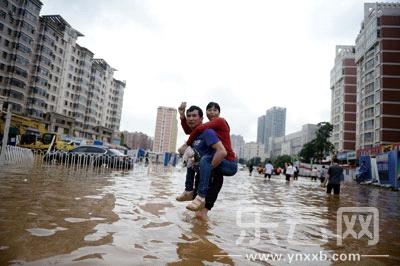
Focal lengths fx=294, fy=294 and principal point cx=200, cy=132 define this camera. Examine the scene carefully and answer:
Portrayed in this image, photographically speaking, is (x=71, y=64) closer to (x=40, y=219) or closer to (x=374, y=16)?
(x=374, y=16)

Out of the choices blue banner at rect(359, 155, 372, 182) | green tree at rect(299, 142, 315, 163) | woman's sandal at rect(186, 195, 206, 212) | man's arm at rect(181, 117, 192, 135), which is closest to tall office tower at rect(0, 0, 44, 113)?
blue banner at rect(359, 155, 372, 182)

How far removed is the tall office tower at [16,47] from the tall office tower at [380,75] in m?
64.5

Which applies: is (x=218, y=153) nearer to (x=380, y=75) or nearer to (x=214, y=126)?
(x=214, y=126)

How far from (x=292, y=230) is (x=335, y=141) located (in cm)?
8783

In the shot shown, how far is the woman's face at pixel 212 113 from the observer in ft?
14.2

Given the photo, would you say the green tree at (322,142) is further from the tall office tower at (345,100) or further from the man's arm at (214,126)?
the man's arm at (214,126)

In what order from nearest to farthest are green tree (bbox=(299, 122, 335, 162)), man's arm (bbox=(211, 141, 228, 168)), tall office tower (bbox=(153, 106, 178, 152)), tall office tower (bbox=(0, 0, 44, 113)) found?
man's arm (bbox=(211, 141, 228, 168)), tall office tower (bbox=(0, 0, 44, 113)), green tree (bbox=(299, 122, 335, 162)), tall office tower (bbox=(153, 106, 178, 152))

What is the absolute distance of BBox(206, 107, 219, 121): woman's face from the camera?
4.33 metres

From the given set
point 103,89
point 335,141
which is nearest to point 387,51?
point 335,141

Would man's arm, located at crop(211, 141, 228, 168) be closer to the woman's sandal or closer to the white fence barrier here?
the woman's sandal

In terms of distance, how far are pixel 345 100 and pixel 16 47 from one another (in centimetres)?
7684

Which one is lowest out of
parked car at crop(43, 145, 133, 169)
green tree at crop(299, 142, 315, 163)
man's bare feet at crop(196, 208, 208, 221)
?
man's bare feet at crop(196, 208, 208, 221)

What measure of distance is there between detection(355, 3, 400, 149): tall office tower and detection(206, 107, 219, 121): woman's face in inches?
2250

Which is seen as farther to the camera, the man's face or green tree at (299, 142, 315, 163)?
green tree at (299, 142, 315, 163)
